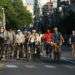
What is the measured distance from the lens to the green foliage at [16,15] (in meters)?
117

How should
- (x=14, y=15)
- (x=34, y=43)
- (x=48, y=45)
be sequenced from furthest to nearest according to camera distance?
1. (x=14, y=15)
2. (x=34, y=43)
3. (x=48, y=45)

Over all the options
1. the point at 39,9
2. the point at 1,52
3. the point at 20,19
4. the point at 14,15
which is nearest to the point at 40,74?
the point at 1,52

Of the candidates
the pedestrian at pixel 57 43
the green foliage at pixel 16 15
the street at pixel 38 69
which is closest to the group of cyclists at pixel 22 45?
the pedestrian at pixel 57 43

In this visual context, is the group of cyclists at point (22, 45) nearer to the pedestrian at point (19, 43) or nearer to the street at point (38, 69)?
the pedestrian at point (19, 43)

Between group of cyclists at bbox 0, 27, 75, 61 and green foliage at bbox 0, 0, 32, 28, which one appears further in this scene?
green foliage at bbox 0, 0, 32, 28

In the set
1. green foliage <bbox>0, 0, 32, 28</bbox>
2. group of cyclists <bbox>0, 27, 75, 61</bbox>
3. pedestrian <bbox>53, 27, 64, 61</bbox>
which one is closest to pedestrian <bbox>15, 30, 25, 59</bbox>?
group of cyclists <bbox>0, 27, 75, 61</bbox>

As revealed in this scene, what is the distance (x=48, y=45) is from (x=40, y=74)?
7.32 metres

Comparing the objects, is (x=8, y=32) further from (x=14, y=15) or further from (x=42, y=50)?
(x=14, y=15)

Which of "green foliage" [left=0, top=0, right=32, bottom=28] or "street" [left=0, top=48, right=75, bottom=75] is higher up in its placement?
"green foliage" [left=0, top=0, right=32, bottom=28]

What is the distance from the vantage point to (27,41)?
2703cm

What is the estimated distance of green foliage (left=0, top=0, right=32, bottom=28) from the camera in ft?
382

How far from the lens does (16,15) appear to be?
126312mm

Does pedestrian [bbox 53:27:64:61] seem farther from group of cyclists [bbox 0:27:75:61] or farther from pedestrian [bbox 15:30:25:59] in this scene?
pedestrian [bbox 15:30:25:59]

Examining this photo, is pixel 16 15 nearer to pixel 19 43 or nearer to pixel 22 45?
pixel 19 43
